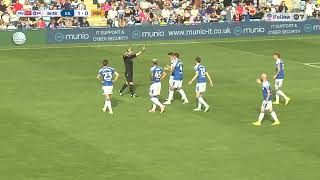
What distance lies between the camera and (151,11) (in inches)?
2517

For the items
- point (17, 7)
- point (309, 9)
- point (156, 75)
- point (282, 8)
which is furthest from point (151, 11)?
point (156, 75)

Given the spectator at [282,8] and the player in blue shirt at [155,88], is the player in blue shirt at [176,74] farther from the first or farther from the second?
the spectator at [282,8]

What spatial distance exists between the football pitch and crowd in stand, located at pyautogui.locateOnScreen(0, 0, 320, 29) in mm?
13390

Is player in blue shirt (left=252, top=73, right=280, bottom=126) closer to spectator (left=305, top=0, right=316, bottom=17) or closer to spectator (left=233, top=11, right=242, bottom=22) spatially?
spectator (left=233, top=11, right=242, bottom=22)

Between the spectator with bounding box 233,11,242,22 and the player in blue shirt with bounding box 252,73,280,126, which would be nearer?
the player in blue shirt with bounding box 252,73,280,126

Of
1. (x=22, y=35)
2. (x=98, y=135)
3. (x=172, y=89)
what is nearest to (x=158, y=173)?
(x=98, y=135)

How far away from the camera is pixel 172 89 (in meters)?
32.3

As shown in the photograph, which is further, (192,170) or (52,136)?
(52,136)

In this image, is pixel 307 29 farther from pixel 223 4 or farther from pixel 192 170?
pixel 192 170

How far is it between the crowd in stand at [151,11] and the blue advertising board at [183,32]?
80.3 inches

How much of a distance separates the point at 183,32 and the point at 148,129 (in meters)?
33.5

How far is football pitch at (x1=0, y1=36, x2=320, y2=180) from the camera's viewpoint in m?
22.1

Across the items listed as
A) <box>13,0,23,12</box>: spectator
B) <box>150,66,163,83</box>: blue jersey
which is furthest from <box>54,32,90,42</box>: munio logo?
<box>150,66,163,83</box>: blue jersey

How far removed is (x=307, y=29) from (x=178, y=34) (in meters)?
12.0
